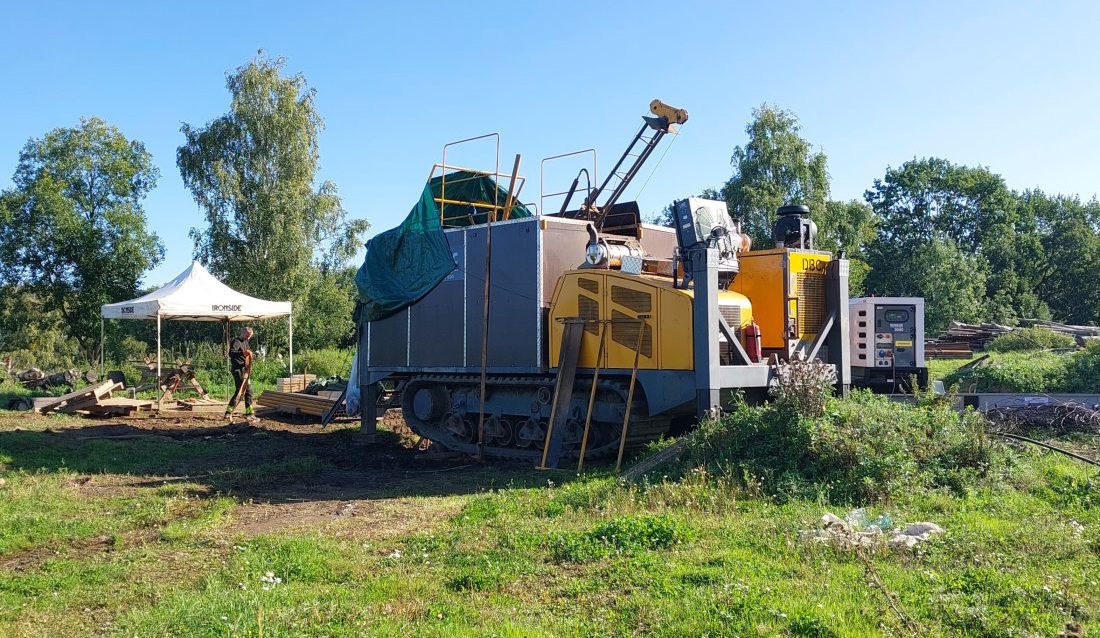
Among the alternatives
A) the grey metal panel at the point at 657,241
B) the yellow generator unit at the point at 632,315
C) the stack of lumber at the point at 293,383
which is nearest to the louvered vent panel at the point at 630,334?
the yellow generator unit at the point at 632,315

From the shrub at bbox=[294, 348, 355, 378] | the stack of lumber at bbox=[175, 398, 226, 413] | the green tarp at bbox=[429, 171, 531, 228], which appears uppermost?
the green tarp at bbox=[429, 171, 531, 228]

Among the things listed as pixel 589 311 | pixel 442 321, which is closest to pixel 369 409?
pixel 442 321

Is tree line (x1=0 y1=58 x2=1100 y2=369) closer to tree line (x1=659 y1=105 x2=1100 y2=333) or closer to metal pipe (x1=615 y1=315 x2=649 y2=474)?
tree line (x1=659 y1=105 x2=1100 y2=333)

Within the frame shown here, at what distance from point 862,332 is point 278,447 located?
1159 cm

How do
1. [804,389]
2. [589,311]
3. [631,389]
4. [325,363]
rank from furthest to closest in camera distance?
[325,363] < [589,311] < [631,389] < [804,389]

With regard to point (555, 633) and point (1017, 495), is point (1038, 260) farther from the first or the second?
point (555, 633)

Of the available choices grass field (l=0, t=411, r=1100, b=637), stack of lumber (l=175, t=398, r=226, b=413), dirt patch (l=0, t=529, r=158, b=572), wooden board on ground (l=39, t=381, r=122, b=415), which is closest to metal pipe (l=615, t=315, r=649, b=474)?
grass field (l=0, t=411, r=1100, b=637)

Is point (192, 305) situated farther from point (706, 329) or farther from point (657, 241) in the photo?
point (706, 329)

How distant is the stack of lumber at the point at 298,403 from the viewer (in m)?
18.0

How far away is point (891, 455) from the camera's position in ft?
25.9

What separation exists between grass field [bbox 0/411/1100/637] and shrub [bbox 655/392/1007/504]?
257 millimetres

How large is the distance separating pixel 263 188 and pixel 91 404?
15.8m

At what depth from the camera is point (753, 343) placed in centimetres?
1066

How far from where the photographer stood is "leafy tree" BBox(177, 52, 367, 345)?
103 ft
